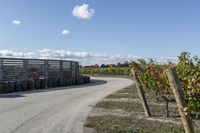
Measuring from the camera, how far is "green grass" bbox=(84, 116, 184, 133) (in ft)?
37.8

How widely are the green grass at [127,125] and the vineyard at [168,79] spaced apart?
90cm

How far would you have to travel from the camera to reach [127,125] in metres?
12.4

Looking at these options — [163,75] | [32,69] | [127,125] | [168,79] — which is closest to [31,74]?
[32,69]

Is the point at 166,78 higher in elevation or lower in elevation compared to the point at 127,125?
higher

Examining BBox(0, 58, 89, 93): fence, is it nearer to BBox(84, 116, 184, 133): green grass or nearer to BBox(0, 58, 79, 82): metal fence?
BBox(0, 58, 79, 82): metal fence

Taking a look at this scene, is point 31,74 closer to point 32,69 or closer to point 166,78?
point 32,69

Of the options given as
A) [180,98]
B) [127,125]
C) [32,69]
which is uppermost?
[32,69]

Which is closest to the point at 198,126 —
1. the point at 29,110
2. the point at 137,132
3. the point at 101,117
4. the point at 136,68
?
the point at 137,132

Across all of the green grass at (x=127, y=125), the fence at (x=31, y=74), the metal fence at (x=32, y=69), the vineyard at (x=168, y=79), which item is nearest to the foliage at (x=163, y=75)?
the vineyard at (x=168, y=79)

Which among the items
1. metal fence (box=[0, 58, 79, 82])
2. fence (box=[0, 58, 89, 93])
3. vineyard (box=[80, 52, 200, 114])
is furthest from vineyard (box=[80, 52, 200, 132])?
metal fence (box=[0, 58, 79, 82])

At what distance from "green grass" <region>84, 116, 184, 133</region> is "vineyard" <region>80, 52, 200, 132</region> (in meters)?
0.90

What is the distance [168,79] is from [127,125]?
4.14 m

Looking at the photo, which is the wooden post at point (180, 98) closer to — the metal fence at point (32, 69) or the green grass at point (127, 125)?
the green grass at point (127, 125)

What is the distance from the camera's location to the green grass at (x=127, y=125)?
37.8 ft
